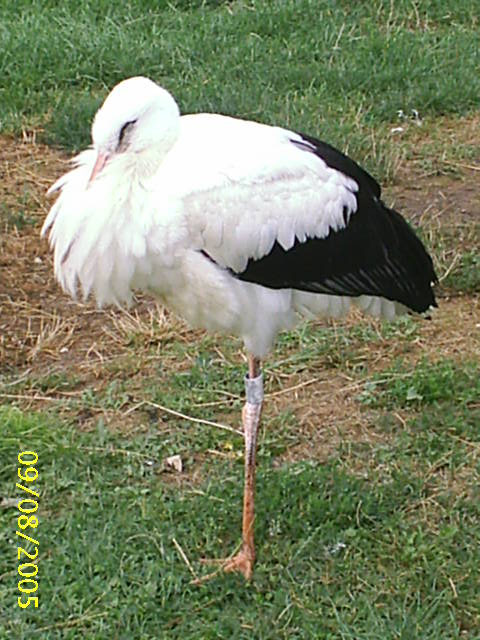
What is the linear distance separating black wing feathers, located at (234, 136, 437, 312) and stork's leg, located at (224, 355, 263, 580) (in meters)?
0.38

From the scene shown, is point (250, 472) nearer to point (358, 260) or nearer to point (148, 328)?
point (358, 260)

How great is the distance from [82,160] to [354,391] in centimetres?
169

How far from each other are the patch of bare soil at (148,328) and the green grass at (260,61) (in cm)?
61

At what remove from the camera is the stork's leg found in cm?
452

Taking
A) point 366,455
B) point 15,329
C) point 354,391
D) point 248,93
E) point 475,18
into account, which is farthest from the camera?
point 475,18

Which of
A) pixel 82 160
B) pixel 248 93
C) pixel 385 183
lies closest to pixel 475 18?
pixel 248 93

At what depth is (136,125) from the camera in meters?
4.24

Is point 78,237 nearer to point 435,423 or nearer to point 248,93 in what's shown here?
point 435,423

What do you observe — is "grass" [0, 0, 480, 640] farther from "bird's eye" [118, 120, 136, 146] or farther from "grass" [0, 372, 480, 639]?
"bird's eye" [118, 120, 136, 146]

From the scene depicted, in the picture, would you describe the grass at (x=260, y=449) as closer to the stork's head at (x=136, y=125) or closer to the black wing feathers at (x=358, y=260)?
the black wing feathers at (x=358, y=260)

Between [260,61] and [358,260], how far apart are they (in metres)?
4.54

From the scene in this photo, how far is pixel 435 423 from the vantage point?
5309 mm

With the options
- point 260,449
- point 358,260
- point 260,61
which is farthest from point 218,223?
point 260,61

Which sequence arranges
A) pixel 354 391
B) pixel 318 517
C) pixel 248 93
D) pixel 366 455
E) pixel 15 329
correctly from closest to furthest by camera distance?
pixel 318 517 < pixel 366 455 < pixel 354 391 < pixel 15 329 < pixel 248 93
